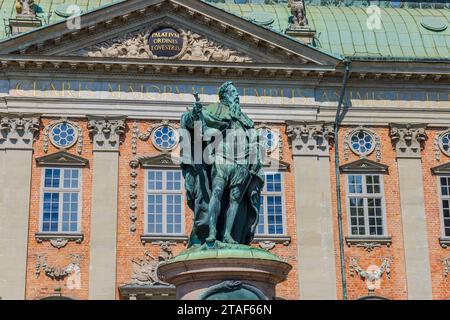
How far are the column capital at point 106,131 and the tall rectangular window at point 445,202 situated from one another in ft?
35.3

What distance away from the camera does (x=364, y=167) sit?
31.4 m

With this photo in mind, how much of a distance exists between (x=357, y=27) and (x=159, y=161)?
917 cm

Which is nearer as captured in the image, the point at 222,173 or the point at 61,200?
the point at 222,173

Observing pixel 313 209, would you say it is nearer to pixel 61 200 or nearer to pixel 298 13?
pixel 298 13

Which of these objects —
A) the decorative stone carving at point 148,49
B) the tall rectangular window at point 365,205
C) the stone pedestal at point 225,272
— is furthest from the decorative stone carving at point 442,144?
the stone pedestal at point 225,272

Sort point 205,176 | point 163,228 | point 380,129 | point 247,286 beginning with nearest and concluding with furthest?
point 247,286, point 205,176, point 163,228, point 380,129

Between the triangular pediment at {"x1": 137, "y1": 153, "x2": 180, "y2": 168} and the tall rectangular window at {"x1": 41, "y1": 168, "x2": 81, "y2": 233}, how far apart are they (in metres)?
2.09

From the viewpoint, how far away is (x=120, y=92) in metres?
31.2

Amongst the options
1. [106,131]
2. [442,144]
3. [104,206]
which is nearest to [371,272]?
[442,144]

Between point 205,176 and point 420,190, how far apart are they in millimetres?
18981

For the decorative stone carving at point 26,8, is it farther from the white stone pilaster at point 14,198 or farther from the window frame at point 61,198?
the window frame at point 61,198

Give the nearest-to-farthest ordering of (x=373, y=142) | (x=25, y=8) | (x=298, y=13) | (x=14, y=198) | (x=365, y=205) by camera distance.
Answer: (x=14, y=198), (x=365, y=205), (x=373, y=142), (x=25, y=8), (x=298, y=13)
